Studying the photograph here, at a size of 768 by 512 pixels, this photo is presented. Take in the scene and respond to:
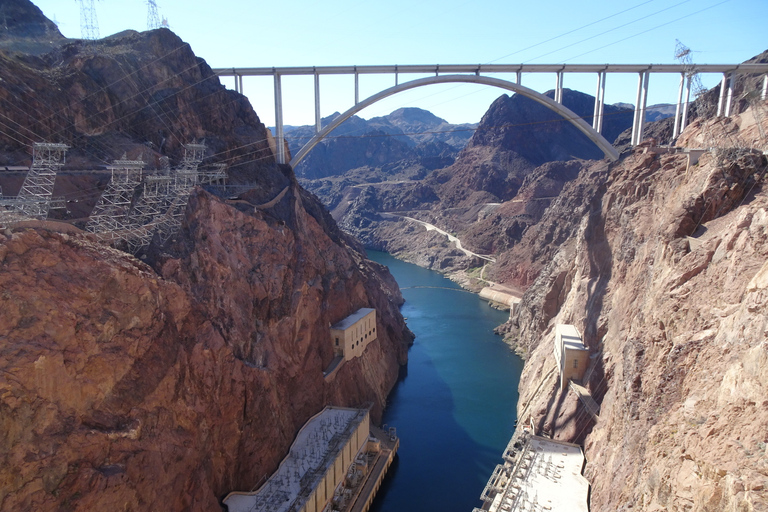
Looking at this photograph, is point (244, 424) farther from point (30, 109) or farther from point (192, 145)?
point (30, 109)

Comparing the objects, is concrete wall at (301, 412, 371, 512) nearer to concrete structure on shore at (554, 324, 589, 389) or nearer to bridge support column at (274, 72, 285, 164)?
concrete structure on shore at (554, 324, 589, 389)

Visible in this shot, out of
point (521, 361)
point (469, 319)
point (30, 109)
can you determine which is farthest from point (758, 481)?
point (469, 319)

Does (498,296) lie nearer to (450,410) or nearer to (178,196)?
(450,410)

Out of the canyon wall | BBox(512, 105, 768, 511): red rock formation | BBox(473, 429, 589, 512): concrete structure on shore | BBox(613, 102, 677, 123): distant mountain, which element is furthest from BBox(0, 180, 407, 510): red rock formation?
BBox(613, 102, 677, 123): distant mountain

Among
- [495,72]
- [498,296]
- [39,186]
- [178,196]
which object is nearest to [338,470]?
[178,196]

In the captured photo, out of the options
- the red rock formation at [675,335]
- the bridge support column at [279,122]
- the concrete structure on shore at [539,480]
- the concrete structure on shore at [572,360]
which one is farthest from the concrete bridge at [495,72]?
the concrete structure on shore at [539,480]
